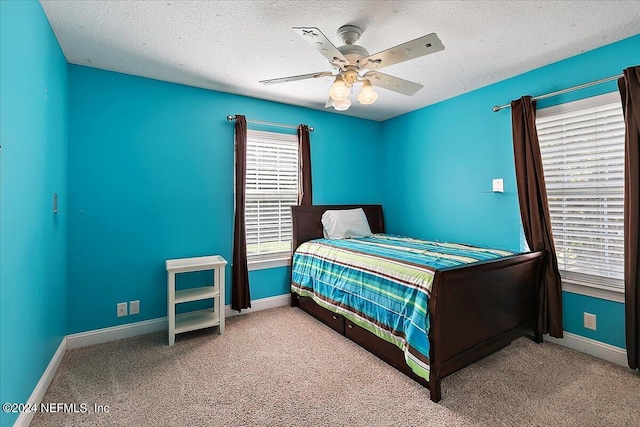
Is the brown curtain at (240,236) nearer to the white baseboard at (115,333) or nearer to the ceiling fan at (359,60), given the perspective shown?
the white baseboard at (115,333)

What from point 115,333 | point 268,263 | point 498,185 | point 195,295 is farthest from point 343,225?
point 115,333

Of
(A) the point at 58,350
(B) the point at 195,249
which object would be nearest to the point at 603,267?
(B) the point at 195,249

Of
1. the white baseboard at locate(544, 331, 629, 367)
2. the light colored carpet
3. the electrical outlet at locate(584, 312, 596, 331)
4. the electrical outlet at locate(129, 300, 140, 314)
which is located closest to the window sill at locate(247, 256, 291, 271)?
the light colored carpet

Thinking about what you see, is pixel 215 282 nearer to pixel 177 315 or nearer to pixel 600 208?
pixel 177 315

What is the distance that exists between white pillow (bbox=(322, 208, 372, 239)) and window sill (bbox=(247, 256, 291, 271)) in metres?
0.58

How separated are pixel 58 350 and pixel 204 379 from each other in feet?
3.98

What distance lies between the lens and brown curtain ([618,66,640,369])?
2.06 m

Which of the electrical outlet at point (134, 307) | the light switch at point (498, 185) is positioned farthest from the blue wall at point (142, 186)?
the light switch at point (498, 185)

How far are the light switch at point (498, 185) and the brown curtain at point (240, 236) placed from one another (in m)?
2.59

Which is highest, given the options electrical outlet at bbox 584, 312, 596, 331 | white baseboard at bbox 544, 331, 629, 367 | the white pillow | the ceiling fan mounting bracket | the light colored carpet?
the ceiling fan mounting bracket

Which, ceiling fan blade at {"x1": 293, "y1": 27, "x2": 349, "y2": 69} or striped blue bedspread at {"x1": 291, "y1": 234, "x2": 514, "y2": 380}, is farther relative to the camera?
striped blue bedspread at {"x1": 291, "y1": 234, "x2": 514, "y2": 380}

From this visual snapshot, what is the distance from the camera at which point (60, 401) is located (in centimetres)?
184

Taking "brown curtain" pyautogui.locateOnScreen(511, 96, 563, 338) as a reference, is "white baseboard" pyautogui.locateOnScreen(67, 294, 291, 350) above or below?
below

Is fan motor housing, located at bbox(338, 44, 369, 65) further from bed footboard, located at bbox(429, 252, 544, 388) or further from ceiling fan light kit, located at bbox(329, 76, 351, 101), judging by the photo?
bed footboard, located at bbox(429, 252, 544, 388)
